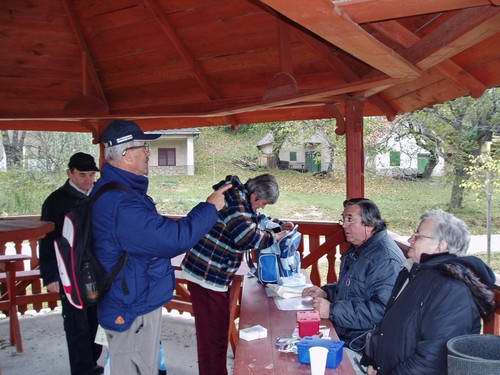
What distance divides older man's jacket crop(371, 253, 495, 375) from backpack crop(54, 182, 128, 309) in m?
1.14

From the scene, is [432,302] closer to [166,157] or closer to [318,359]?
[318,359]

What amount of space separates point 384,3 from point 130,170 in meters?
1.19

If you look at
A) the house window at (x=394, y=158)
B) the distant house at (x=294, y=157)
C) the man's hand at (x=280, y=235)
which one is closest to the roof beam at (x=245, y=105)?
the man's hand at (x=280, y=235)

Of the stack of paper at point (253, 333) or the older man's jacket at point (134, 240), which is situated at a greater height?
the older man's jacket at point (134, 240)

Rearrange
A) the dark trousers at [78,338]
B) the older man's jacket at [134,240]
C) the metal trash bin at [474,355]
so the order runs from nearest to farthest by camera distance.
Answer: the metal trash bin at [474,355]
the older man's jacket at [134,240]
the dark trousers at [78,338]

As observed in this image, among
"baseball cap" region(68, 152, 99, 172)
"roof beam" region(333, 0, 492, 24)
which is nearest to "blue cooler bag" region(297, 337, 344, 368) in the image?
"roof beam" region(333, 0, 492, 24)

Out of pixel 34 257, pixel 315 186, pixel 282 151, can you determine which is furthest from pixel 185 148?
pixel 34 257

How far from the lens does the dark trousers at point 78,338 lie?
3.48m

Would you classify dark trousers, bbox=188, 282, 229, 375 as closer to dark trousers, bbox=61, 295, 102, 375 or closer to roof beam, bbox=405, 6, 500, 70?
dark trousers, bbox=61, 295, 102, 375

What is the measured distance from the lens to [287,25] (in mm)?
3520

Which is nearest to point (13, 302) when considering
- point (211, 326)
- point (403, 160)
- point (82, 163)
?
point (82, 163)

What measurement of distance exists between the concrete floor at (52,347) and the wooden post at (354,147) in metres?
1.70

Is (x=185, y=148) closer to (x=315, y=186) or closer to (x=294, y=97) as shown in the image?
(x=315, y=186)

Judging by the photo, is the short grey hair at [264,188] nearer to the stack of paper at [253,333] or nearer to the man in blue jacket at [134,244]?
the man in blue jacket at [134,244]
